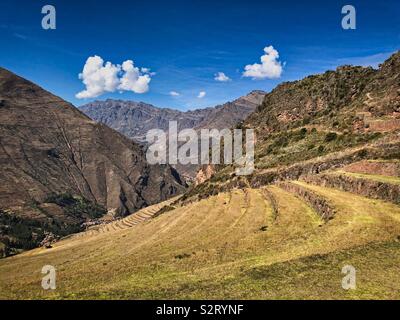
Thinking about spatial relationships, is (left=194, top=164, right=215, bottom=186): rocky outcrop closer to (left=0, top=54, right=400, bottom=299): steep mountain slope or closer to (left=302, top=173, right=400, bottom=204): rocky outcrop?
(left=0, top=54, right=400, bottom=299): steep mountain slope

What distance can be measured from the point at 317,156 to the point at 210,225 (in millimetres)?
38622

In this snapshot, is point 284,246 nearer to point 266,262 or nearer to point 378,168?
point 266,262

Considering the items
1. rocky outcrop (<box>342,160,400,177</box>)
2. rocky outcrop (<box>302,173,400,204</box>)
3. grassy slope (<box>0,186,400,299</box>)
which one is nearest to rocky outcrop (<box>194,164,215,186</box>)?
rocky outcrop (<box>302,173,400,204</box>)

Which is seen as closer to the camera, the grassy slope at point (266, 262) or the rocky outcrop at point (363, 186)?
the grassy slope at point (266, 262)

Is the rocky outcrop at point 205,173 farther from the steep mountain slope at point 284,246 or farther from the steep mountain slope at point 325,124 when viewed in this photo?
the steep mountain slope at point 284,246

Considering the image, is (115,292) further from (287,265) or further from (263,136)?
(263,136)

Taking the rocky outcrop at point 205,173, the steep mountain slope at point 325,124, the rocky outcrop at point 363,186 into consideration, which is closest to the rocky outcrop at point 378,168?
the steep mountain slope at point 325,124

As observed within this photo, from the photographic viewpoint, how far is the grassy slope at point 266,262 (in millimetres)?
18984

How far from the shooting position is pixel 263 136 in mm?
118688

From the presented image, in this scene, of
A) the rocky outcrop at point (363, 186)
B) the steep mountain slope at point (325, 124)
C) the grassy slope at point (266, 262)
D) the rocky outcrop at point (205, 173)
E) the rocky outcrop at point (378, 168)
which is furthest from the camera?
the rocky outcrop at point (205, 173)

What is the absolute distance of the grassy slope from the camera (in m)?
19.0
